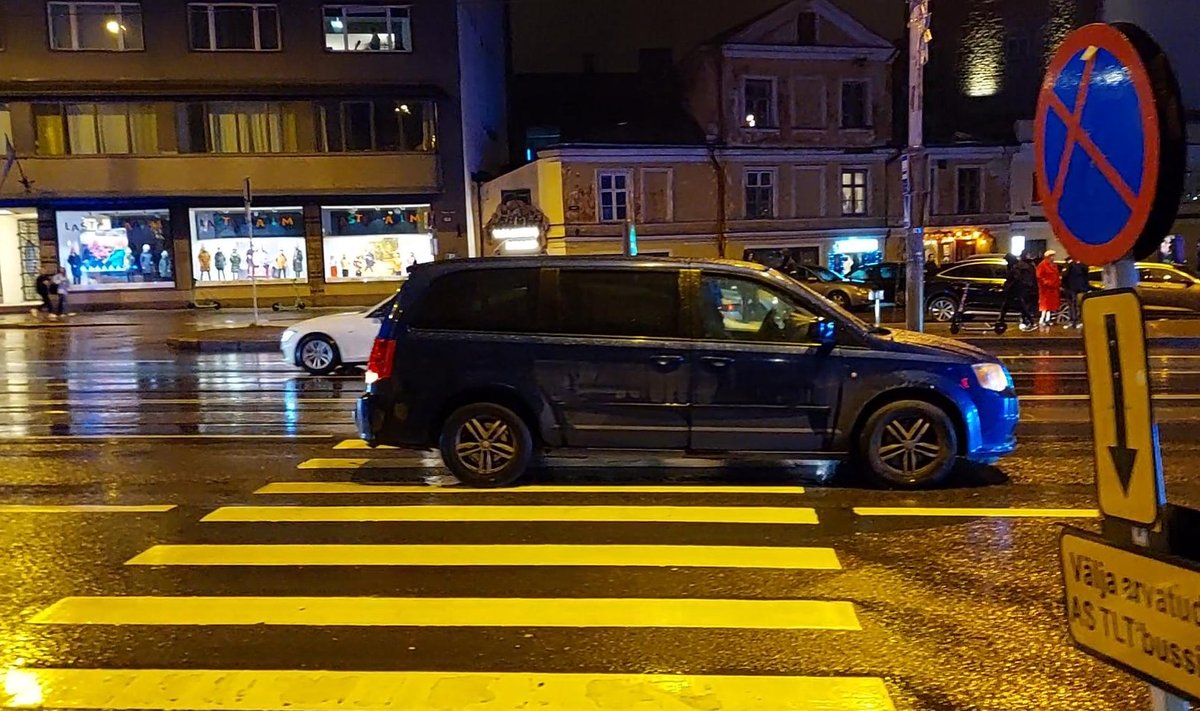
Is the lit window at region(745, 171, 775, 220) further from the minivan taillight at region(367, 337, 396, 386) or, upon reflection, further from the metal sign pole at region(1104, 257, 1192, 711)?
the metal sign pole at region(1104, 257, 1192, 711)

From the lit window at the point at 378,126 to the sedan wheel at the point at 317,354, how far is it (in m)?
22.1

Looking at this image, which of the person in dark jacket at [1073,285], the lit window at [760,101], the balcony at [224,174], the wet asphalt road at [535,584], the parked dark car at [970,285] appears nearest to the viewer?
the wet asphalt road at [535,584]

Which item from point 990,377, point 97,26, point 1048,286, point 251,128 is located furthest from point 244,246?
point 990,377

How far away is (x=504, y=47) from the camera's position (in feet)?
156

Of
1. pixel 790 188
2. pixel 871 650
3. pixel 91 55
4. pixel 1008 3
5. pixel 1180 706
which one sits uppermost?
A: pixel 1008 3

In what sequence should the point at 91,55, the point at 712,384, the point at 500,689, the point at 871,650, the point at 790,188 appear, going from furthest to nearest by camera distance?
1. the point at 790,188
2. the point at 91,55
3. the point at 712,384
4. the point at 871,650
5. the point at 500,689

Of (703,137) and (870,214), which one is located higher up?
(703,137)

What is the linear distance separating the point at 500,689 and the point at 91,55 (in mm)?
38861

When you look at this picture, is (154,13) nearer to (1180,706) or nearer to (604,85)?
(604,85)

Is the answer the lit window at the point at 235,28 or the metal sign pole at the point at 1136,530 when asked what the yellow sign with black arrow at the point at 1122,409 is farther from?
the lit window at the point at 235,28

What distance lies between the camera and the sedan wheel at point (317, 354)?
1597 centimetres

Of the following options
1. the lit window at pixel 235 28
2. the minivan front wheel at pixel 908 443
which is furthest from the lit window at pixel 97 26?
the minivan front wheel at pixel 908 443

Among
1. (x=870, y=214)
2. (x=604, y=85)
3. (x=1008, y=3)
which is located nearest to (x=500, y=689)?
(x=870, y=214)

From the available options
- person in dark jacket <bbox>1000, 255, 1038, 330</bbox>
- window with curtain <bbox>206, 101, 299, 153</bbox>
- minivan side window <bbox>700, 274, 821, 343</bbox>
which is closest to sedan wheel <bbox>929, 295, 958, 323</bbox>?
person in dark jacket <bbox>1000, 255, 1038, 330</bbox>
